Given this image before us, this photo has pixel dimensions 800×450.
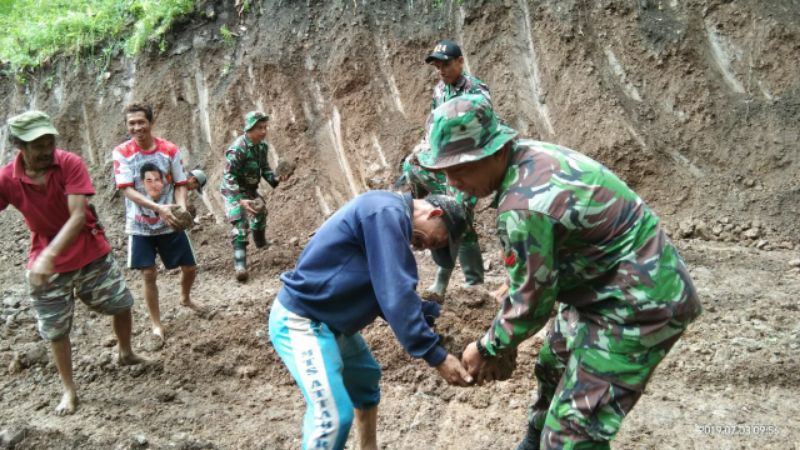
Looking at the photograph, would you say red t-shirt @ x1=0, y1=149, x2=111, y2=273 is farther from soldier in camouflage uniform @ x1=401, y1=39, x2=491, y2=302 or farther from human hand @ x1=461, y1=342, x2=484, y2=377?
human hand @ x1=461, y1=342, x2=484, y2=377

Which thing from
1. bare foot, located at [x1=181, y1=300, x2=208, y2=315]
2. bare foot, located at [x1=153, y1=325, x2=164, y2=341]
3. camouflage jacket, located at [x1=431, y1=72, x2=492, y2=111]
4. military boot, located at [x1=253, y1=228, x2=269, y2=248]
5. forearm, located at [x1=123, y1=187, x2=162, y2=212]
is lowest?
military boot, located at [x1=253, y1=228, x2=269, y2=248]

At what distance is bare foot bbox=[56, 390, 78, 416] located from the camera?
15.0 ft

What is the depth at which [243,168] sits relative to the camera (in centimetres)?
708

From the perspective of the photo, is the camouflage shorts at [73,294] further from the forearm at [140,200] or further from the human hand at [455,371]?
the human hand at [455,371]

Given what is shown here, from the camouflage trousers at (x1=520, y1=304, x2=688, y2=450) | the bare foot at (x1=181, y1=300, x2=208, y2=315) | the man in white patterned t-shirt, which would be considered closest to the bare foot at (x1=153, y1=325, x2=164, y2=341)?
the man in white patterned t-shirt

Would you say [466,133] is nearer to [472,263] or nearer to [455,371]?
[455,371]

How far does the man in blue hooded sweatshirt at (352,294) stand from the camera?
259 centimetres

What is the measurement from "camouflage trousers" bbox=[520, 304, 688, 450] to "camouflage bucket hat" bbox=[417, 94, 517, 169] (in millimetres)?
860

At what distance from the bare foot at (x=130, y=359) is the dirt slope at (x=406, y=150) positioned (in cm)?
9

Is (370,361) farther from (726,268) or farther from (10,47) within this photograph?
(10,47)

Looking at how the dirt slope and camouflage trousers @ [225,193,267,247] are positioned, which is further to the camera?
camouflage trousers @ [225,193,267,247]

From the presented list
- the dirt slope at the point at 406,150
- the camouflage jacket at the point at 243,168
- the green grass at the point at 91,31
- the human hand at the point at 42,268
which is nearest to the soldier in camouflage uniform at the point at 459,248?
the dirt slope at the point at 406,150

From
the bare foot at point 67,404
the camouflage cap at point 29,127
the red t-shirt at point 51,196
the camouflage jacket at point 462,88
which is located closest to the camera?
the camouflage cap at point 29,127

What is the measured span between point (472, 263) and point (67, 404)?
337 centimetres
